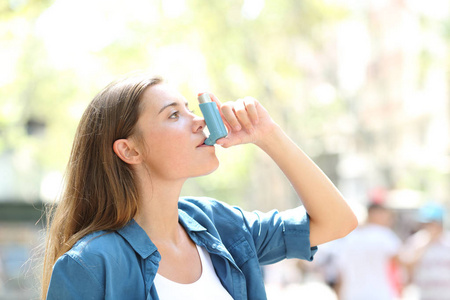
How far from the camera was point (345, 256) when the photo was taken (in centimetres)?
603

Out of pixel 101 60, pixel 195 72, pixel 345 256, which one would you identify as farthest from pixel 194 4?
pixel 345 256

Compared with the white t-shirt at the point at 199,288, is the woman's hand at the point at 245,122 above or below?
above

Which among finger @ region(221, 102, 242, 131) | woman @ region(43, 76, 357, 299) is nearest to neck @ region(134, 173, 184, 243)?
woman @ region(43, 76, 357, 299)

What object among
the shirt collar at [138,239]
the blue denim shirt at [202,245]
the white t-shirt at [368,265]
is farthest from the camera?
the white t-shirt at [368,265]

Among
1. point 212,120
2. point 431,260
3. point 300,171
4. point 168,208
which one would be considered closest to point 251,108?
point 212,120

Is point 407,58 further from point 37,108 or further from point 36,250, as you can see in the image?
point 36,250

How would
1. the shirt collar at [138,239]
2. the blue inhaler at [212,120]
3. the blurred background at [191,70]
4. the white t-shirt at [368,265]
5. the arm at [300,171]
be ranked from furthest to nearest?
the blurred background at [191,70]
the white t-shirt at [368,265]
the arm at [300,171]
the blue inhaler at [212,120]
the shirt collar at [138,239]

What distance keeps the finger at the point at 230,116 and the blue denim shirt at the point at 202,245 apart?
11.8 inches

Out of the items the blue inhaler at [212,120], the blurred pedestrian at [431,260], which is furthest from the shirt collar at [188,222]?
the blurred pedestrian at [431,260]

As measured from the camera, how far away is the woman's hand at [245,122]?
2.09m

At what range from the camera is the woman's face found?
201 centimetres

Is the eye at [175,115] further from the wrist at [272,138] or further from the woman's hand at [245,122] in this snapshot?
the wrist at [272,138]

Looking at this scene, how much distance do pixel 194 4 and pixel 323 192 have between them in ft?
40.2

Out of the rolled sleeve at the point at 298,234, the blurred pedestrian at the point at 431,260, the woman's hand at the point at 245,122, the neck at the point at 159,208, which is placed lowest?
the blurred pedestrian at the point at 431,260
